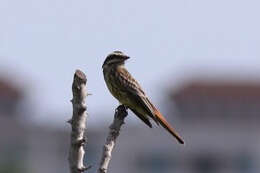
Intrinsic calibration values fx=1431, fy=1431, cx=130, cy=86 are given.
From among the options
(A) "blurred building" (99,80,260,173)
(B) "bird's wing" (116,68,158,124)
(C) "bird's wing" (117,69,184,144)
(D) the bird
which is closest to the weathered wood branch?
(C) "bird's wing" (117,69,184,144)

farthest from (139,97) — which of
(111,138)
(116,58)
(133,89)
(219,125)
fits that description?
(219,125)

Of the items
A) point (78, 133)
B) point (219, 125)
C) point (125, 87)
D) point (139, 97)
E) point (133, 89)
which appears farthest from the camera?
point (219, 125)

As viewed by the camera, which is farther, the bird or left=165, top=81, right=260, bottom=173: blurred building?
left=165, top=81, right=260, bottom=173: blurred building

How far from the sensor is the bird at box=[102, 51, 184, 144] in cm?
1005

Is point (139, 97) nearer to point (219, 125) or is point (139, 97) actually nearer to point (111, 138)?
point (111, 138)

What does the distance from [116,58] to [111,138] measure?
3.44 meters

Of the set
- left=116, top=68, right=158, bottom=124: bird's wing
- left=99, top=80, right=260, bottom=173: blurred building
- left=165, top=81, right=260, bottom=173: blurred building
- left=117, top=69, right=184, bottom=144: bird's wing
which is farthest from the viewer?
left=165, top=81, right=260, bottom=173: blurred building

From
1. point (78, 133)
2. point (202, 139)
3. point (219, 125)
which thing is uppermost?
point (219, 125)

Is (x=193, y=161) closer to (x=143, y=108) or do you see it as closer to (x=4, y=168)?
(x=4, y=168)

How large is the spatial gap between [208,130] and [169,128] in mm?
69378

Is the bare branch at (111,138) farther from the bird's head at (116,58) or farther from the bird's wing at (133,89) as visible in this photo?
the bird's head at (116,58)

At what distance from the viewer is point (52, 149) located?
80.6m

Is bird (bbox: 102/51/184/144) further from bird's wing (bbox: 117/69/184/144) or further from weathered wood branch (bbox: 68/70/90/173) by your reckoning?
weathered wood branch (bbox: 68/70/90/173)

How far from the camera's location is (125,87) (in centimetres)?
1074
